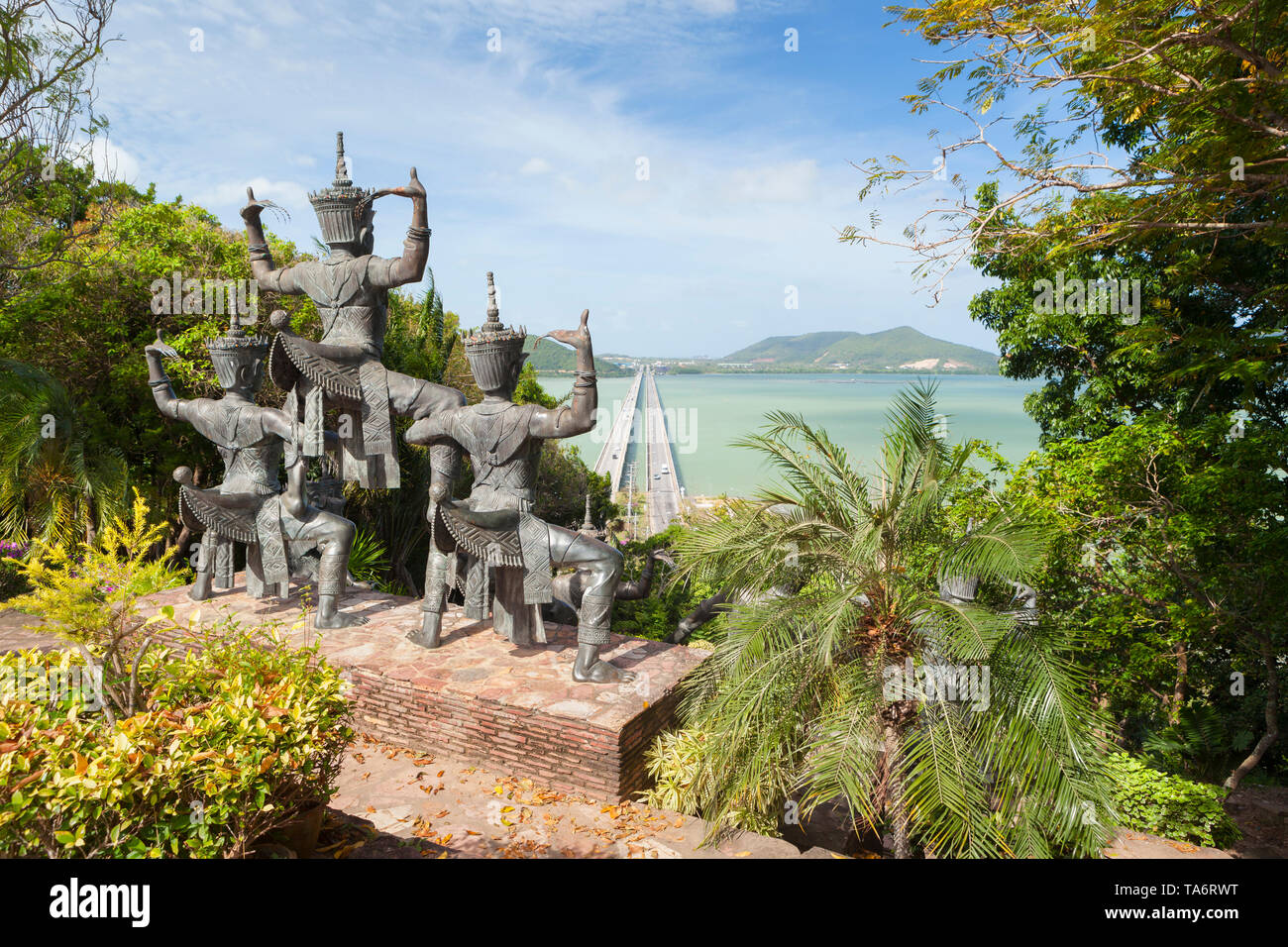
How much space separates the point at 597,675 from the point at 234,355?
17.0ft

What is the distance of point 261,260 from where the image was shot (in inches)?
301

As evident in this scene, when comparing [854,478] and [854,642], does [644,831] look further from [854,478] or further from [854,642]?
[854,478]

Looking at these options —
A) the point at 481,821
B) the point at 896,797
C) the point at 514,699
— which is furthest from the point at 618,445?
the point at 896,797

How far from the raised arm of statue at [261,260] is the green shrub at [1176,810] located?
909 centimetres

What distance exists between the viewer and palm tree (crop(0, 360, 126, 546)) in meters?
8.52

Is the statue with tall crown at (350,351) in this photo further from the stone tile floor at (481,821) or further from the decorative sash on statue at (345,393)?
the stone tile floor at (481,821)

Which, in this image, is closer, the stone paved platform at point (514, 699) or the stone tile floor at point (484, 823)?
the stone tile floor at point (484, 823)

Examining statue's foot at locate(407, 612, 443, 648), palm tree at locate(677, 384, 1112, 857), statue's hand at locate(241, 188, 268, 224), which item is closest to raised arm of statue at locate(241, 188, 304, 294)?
statue's hand at locate(241, 188, 268, 224)

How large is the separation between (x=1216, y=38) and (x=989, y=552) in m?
3.51

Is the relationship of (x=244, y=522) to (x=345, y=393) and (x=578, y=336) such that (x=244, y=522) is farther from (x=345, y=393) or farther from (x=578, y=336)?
(x=578, y=336)

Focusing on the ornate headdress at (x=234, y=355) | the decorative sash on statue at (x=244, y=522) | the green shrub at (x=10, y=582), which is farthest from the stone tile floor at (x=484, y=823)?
the green shrub at (x=10, y=582)

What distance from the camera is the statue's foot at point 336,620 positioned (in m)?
7.11

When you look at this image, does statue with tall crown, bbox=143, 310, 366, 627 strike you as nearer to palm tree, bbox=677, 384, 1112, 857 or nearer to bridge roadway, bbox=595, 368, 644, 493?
palm tree, bbox=677, 384, 1112, 857

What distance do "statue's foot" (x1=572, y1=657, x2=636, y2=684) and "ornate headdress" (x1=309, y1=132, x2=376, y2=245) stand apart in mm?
4698
